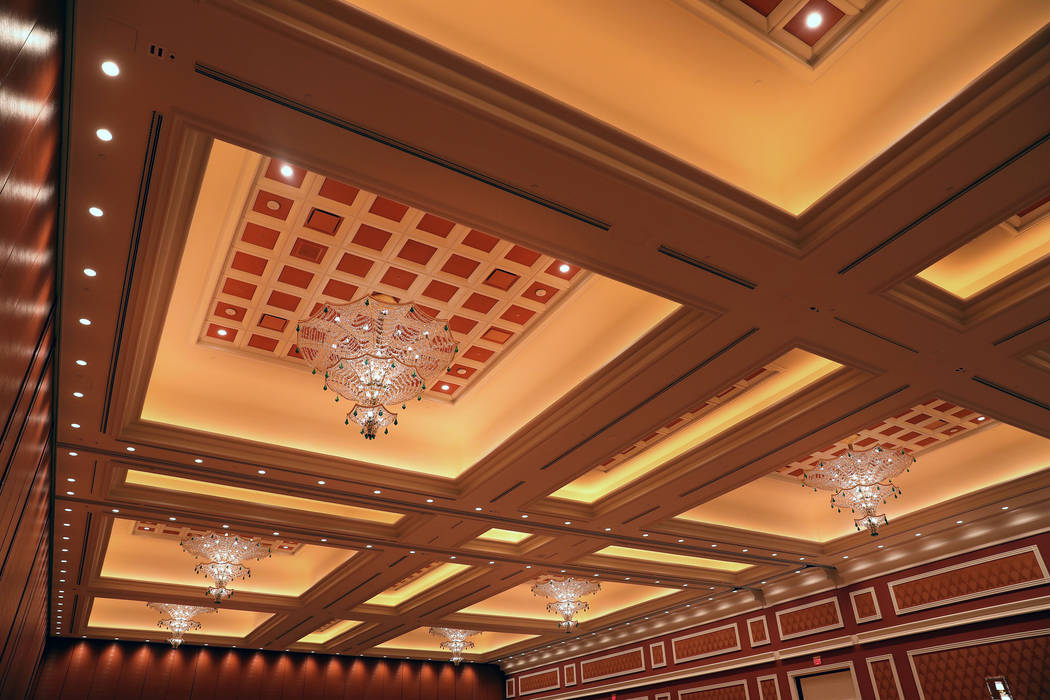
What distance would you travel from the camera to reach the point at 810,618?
1143cm

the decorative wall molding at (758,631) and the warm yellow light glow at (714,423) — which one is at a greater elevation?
the warm yellow light glow at (714,423)

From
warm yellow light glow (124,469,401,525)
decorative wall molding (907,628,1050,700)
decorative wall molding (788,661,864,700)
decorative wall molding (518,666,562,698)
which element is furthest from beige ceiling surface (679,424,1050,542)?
decorative wall molding (518,666,562,698)

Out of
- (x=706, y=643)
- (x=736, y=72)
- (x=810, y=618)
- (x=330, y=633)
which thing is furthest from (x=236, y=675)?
(x=736, y=72)

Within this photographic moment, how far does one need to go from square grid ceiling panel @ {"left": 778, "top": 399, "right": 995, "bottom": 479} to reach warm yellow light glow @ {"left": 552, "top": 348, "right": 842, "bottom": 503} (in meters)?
1.55

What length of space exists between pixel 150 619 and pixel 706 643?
11793mm

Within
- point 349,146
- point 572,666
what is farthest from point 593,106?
point 572,666

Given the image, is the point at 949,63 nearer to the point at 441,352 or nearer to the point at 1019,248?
the point at 1019,248

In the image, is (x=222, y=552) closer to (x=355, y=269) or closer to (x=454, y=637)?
(x=355, y=269)

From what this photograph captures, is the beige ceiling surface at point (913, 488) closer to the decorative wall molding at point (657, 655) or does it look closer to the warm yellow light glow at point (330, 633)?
the decorative wall molding at point (657, 655)

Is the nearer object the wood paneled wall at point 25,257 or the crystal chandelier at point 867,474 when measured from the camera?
the wood paneled wall at point 25,257

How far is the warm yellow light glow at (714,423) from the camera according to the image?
7094mm

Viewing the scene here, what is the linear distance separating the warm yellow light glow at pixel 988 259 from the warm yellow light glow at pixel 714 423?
1.33 metres

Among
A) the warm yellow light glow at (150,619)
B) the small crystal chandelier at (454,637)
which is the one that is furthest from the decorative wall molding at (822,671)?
the warm yellow light glow at (150,619)

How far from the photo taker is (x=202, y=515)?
8.78m
